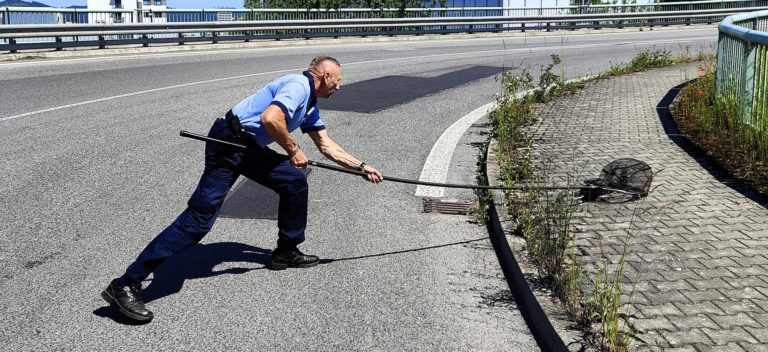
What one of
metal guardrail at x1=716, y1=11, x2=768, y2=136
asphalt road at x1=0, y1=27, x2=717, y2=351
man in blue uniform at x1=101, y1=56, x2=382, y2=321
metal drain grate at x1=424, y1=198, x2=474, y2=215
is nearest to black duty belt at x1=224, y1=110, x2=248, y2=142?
man in blue uniform at x1=101, y1=56, x2=382, y2=321

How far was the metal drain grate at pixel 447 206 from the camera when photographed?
22.8ft

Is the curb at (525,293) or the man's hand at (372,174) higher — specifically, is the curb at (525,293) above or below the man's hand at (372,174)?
below

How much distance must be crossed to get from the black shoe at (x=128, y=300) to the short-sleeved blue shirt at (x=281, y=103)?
1.11 m

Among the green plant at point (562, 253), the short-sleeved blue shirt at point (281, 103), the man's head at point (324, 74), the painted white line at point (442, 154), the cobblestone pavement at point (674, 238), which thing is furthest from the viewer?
the painted white line at point (442, 154)

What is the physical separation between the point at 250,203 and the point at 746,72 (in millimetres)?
5063

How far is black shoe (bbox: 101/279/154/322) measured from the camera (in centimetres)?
452

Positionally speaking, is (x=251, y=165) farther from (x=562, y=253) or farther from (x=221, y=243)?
(x=562, y=253)

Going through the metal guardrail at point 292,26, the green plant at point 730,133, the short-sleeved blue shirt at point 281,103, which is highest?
the metal guardrail at point 292,26

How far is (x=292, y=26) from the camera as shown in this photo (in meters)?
24.1

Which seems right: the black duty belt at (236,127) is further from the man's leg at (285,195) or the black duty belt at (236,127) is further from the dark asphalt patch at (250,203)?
the dark asphalt patch at (250,203)

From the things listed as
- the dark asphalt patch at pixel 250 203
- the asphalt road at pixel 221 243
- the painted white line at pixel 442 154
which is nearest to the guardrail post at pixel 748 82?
the asphalt road at pixel 221 243

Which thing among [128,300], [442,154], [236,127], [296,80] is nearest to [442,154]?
[442,154]

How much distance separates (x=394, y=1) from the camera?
37.4 metres

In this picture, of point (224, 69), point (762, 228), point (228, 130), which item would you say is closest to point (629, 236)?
point (762, 228)
